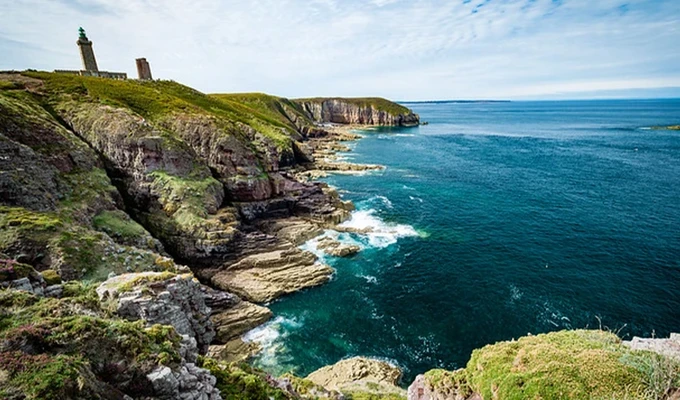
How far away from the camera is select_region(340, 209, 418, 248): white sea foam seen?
51.5 m

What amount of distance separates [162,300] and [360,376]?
16324mm

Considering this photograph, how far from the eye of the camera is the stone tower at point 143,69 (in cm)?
8669

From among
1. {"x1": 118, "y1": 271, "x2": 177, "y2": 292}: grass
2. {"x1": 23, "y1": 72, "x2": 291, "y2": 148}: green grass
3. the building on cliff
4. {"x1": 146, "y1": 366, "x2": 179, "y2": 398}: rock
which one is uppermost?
the building on cliff

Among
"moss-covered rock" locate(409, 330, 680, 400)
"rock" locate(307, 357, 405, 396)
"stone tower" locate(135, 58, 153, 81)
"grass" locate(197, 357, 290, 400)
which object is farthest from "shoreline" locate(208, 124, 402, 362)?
"stone tower" locate(135, 58, 153, 81)

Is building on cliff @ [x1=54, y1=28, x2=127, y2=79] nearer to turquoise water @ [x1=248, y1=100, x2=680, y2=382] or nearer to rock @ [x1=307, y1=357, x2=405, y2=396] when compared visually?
turquoise water @ [x1=248, y1=100, x2=680, y2=382]

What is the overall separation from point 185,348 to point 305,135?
14331cm

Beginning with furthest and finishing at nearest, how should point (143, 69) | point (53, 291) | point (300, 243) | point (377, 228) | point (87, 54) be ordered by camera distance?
point (143, 69), point (87, 54), point (377, 228), point (300, 243), point (53, 291)

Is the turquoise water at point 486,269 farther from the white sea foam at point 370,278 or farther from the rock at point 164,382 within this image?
the rock at point 164,382

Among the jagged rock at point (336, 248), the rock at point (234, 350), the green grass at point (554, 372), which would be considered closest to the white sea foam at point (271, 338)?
the rock at point (234, 350)

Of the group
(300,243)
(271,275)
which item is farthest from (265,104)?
(271,275)

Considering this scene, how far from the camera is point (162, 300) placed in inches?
917

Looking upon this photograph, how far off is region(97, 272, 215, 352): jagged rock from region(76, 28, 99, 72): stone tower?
71.1 metres

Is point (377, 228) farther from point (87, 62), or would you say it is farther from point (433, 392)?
point (87, 62)

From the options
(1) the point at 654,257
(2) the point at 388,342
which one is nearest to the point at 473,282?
(2) the point at 388,342
